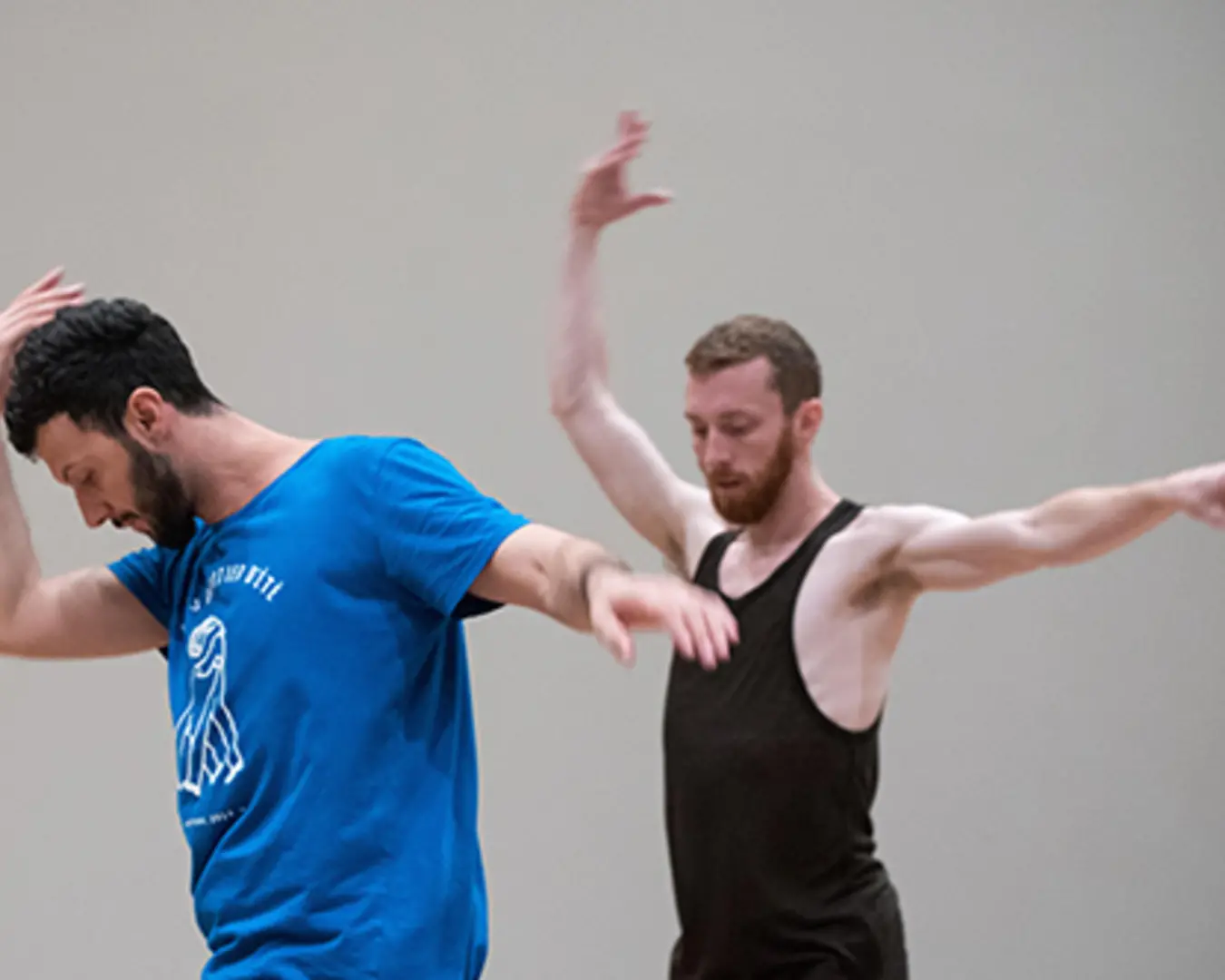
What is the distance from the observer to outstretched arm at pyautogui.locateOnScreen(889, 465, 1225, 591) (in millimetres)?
2039

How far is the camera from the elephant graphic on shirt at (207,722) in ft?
5.45

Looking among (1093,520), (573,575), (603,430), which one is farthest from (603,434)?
(573,575)

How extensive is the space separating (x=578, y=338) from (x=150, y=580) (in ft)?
2.82

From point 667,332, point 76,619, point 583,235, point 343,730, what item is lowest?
point 343,730

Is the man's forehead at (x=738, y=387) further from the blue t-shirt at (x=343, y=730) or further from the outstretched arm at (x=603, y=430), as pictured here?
the blue t-shirt at (x=343, y=730)

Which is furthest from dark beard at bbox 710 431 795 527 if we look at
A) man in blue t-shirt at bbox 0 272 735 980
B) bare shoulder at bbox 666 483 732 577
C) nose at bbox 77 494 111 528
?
nose at bbox 77 494 111 528

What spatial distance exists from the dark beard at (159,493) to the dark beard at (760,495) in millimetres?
828

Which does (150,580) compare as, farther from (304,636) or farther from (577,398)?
(577,398)

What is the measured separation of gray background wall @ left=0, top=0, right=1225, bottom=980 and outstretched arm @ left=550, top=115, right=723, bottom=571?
1.09 meters

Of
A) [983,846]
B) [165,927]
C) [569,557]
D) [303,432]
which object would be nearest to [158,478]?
[569,557]

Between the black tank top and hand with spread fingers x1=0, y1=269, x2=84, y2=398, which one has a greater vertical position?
hand with spread fingers x1=0, y1=269, x2=84, y2=398

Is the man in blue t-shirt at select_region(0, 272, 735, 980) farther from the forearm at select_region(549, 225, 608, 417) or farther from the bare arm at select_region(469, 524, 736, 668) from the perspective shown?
the forearm at select_region(549, 225, 608, 417)

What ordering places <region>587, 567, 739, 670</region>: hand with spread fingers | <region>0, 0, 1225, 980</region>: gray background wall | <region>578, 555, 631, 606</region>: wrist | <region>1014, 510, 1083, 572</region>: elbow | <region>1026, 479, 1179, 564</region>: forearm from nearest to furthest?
1. <region>587, 567, 739, 670</region>: hand with spread fingers
2. <region>578, 555, 631, 606</region>: wrist
3. <region>1026, 479, 1179, 564</region>: forearm
4. <region>1014, 510, 1083, 572</region>: elbow
5. <region>0, 0, 1225, 980</region>: gray background wall

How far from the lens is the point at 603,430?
2.52m
